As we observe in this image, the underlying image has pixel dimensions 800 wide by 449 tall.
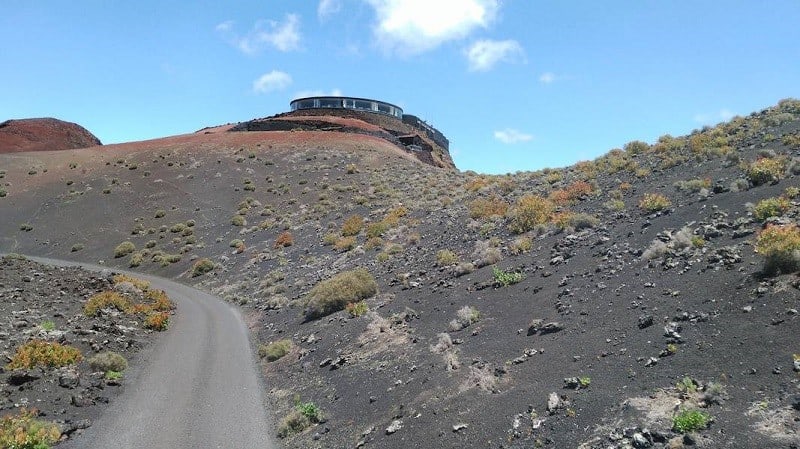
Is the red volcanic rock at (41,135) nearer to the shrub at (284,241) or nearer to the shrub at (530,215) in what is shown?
the shrub at (284,241)

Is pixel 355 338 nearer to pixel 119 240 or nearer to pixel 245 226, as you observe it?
pixel 245 226

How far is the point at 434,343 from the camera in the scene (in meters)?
14.1

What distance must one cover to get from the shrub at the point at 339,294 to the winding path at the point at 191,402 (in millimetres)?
3112

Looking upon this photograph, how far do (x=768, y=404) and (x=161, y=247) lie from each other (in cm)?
4624

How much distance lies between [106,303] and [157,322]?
3549 millimetres

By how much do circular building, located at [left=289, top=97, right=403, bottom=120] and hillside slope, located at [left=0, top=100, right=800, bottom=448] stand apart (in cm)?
5286

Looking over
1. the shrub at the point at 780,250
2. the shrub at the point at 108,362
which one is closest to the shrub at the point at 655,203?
the shrub at the point at 780,250

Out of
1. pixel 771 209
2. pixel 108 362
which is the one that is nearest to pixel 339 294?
pixel 108 362

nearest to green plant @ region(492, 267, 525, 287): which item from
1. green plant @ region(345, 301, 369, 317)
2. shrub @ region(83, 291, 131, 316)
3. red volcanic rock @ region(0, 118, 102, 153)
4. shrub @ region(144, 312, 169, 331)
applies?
green plant @ region(345, 301, 369, 317)

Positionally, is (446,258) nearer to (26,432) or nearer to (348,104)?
(26,432)

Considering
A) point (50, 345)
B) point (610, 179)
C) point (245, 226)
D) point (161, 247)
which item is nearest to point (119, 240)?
point (161, 247)

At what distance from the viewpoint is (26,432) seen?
1057cm

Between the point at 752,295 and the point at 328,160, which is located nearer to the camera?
the point at 752,295

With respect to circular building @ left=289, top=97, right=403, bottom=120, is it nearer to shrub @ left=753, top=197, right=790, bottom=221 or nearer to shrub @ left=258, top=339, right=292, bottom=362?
shrub @ left=258, top=339, right=292, bottom=362
